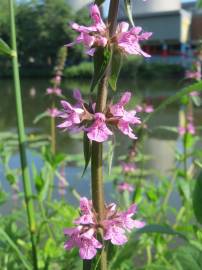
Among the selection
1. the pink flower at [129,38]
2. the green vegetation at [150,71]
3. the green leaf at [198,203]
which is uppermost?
the pink flower at [129,38]

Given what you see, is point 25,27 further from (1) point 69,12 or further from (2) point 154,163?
(2) point 154,163

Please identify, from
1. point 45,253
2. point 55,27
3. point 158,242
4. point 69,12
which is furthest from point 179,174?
point 69,12

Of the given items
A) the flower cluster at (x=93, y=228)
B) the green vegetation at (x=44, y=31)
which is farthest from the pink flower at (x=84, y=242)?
the green vegetation at (x=44, y=31)

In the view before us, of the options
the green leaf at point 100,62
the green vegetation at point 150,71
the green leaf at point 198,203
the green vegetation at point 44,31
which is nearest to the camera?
the green leaf at point 100,62

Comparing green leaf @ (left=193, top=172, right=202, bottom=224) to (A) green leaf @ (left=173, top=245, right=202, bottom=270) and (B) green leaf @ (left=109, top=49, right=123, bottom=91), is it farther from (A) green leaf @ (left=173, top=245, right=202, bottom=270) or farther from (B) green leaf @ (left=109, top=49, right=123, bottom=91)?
(B) green leaf @ (left=109, top=49, right=123, bottom=91)

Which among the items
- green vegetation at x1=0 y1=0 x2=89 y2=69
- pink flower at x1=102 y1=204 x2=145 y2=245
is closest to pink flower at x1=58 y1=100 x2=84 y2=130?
pink flower at x1=102 y1=204 x2=145 y2=245

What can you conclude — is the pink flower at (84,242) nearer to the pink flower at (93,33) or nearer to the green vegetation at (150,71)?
the pink flower at (93,33)
